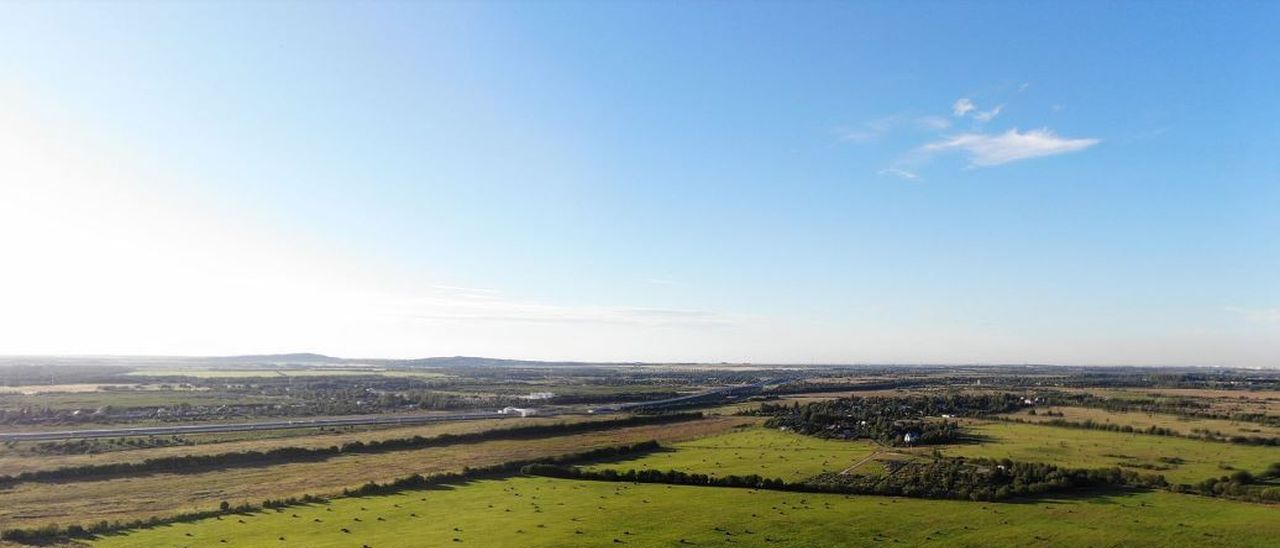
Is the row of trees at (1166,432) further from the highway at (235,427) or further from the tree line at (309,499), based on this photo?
the highway at (235,427)

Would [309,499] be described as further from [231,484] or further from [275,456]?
[275,456]

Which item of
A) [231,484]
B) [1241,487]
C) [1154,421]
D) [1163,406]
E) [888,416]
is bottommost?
[231,484]

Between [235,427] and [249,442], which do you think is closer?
[249,442]

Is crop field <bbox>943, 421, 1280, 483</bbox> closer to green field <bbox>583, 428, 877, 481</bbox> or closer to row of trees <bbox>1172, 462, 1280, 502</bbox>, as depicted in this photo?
row of trees <bbox>1172, 462, 1280, 502</bbox>

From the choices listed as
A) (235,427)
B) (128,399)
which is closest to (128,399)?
(128,399)

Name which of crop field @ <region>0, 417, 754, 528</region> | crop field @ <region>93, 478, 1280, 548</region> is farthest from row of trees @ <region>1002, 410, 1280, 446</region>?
crop field @ <region>0, 417, 754, 528</region>

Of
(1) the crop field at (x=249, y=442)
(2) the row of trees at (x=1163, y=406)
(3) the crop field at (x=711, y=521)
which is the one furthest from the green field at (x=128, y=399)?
(2) the row of trees at (x=1163, y=406)

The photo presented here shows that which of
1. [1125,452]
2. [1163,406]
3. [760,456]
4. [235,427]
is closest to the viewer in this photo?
[760,456]
